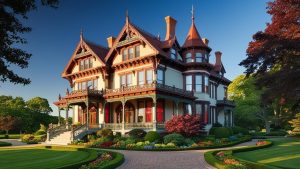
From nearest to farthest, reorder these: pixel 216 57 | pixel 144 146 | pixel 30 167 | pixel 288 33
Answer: pixel 30 167 < pixel 288 33 < pixel 144 146 < pixel 216 57

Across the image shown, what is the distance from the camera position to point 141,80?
116 feet

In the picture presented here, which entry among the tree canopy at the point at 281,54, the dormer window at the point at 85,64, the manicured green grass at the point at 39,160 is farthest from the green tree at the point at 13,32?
the dormer window at the point at 85,64

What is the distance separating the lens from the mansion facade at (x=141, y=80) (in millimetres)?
33688

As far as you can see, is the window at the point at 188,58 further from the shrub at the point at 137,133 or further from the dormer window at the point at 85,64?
the dormer window at the point at 85,64

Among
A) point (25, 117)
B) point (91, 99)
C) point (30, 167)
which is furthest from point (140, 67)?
point (25, 117)

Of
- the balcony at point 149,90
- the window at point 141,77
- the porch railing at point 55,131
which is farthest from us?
the window at point 141,77

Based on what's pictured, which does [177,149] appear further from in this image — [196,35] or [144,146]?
[196,35]

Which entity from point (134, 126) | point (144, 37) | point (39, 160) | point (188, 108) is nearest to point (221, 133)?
point (188, 108)

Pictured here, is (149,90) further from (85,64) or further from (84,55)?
(85,64)

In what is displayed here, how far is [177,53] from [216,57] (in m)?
14.4

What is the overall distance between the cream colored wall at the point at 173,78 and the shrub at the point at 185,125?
7.04m

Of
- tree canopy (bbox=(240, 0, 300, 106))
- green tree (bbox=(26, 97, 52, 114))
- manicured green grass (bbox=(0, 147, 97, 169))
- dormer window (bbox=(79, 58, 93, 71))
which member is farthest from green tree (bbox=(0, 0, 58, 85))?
green tree (bbox=(26, 97, 52, 114))

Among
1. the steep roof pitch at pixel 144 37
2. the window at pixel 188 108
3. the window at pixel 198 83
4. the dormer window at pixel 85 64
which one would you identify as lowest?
the window at pixel 188 108

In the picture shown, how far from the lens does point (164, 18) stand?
39.7 m
